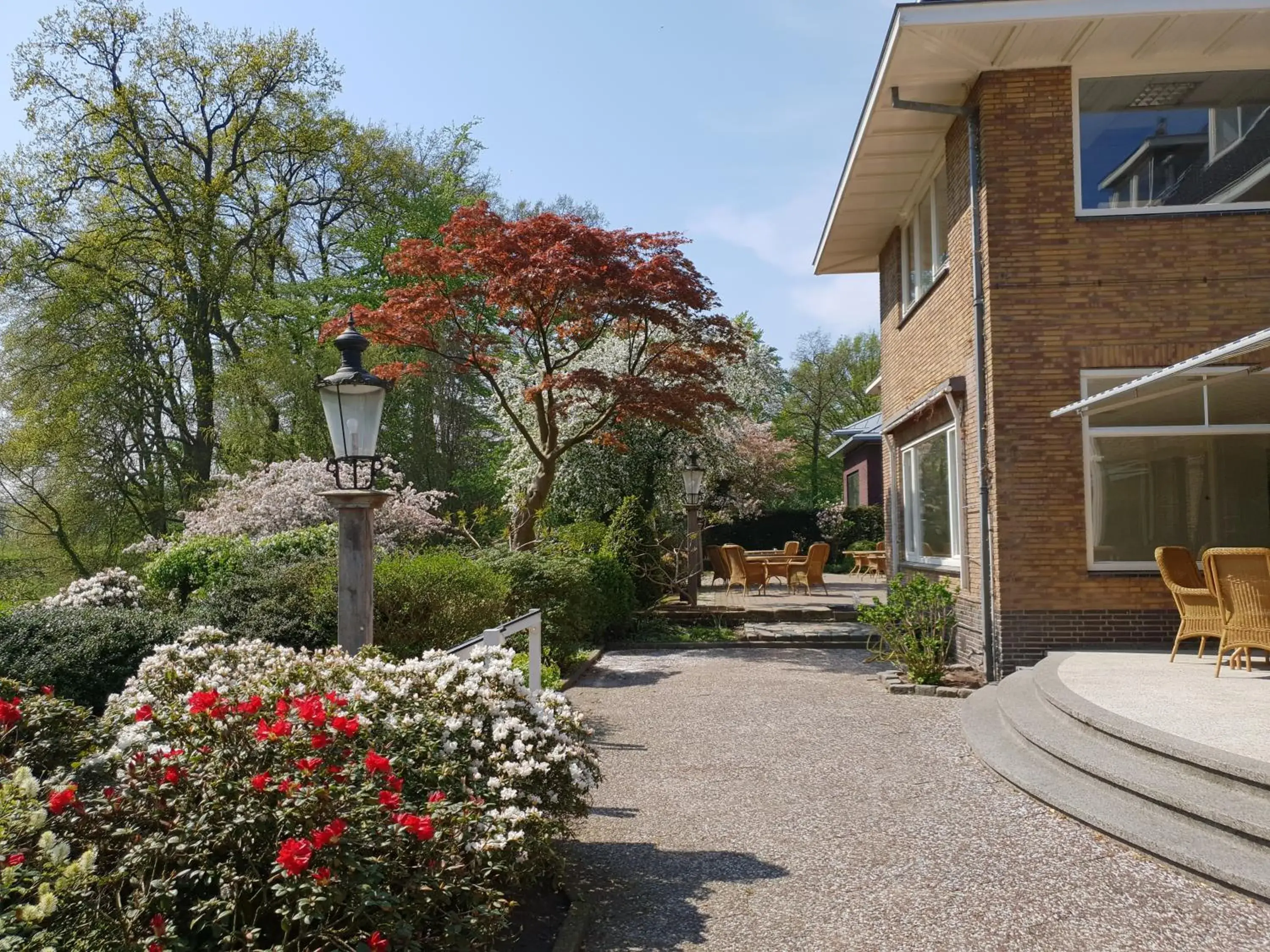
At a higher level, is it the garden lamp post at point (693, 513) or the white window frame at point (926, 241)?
the white window frame at point (926, 241)

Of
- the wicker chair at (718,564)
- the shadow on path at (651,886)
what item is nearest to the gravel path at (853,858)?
the shadow on path at (651,886)

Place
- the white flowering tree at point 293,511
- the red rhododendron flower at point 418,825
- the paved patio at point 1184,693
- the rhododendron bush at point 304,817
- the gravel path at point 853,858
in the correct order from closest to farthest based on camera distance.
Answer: the rhododendron bush at point 304,817, the red rhododendron flower at point 418,825, the gravel path at point 853,858, the paved patio at point 1184,693, the white flowering tree at point 293,511

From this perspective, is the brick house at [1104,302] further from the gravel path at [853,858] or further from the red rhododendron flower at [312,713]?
the red rhododendron flower at [312,713]

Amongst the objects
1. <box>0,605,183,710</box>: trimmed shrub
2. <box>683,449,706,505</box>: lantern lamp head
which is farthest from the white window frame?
<box>0,605,183,710</box>: trimmed shrub

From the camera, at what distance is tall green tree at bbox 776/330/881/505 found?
43.3 m

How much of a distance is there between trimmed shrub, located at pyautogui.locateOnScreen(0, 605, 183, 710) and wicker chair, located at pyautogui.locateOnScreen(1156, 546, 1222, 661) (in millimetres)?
7562

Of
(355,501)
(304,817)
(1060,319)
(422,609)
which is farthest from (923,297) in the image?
(304,817)

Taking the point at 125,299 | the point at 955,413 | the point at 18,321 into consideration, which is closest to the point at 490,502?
the point at 125,299

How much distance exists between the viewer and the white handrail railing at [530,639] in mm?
5648

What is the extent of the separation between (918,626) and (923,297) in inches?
169

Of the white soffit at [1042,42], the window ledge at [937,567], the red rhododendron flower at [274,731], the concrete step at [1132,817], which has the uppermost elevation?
the white soffit at [1042,42]

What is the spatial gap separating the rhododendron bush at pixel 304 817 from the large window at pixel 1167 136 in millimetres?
7920

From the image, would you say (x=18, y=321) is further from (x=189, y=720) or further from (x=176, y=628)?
(x=189, y=720)

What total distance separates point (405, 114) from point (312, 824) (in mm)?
29519
